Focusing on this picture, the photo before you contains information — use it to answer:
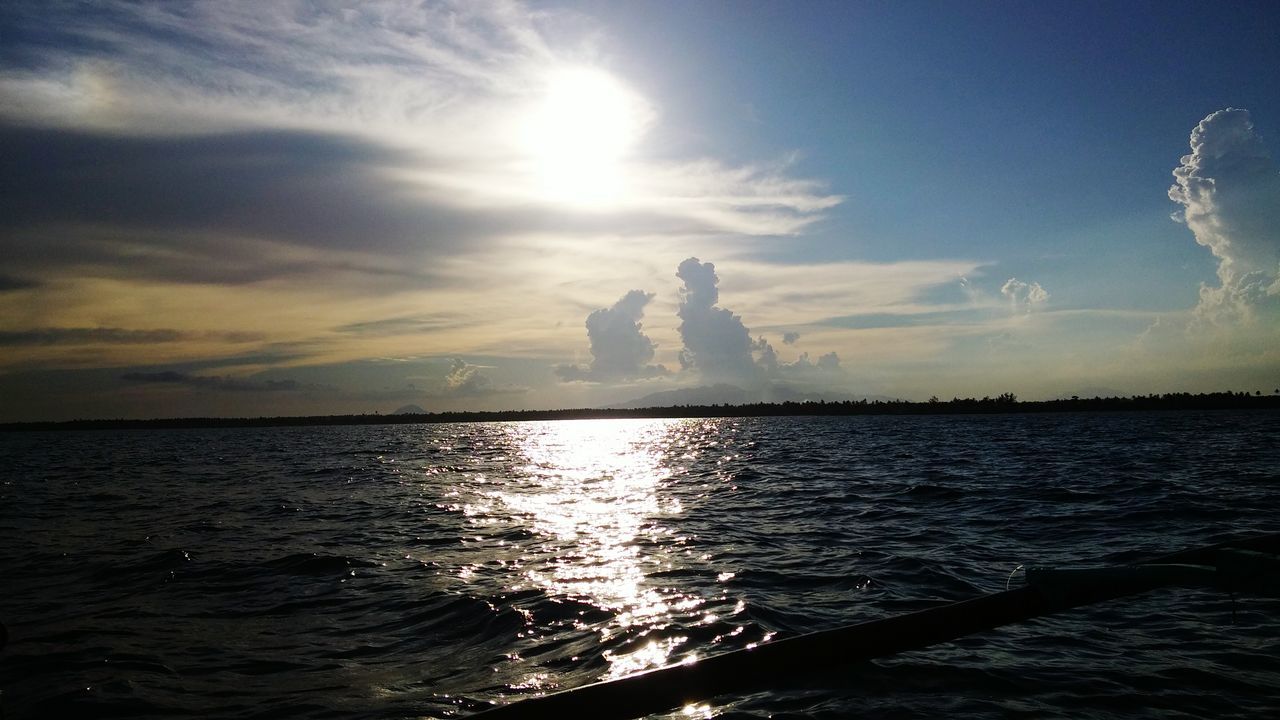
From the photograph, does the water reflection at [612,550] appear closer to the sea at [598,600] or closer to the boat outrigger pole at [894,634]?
the sea at [598,600]

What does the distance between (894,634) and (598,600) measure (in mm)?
11562

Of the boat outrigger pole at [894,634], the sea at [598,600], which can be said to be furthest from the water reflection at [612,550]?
the boat outrigger pole at [894,634]

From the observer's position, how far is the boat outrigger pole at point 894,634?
3.08 metres

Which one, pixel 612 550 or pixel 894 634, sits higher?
pixel 894 634

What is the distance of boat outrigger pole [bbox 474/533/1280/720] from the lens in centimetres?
308

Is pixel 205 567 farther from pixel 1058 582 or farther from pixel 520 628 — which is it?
pixel 1058 582

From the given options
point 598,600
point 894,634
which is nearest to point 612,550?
point 598,600

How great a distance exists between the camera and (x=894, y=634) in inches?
150

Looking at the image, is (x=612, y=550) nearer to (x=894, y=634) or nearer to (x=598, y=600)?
(x=598, y=600)

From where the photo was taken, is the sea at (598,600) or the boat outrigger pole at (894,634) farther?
the sea at (598,600)

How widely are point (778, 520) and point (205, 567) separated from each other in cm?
1654

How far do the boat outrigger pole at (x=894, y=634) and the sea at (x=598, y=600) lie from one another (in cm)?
16

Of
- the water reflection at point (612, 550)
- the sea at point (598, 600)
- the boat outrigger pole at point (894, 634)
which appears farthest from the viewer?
the water reflection at point (612, 550)

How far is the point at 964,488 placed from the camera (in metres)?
32.5
